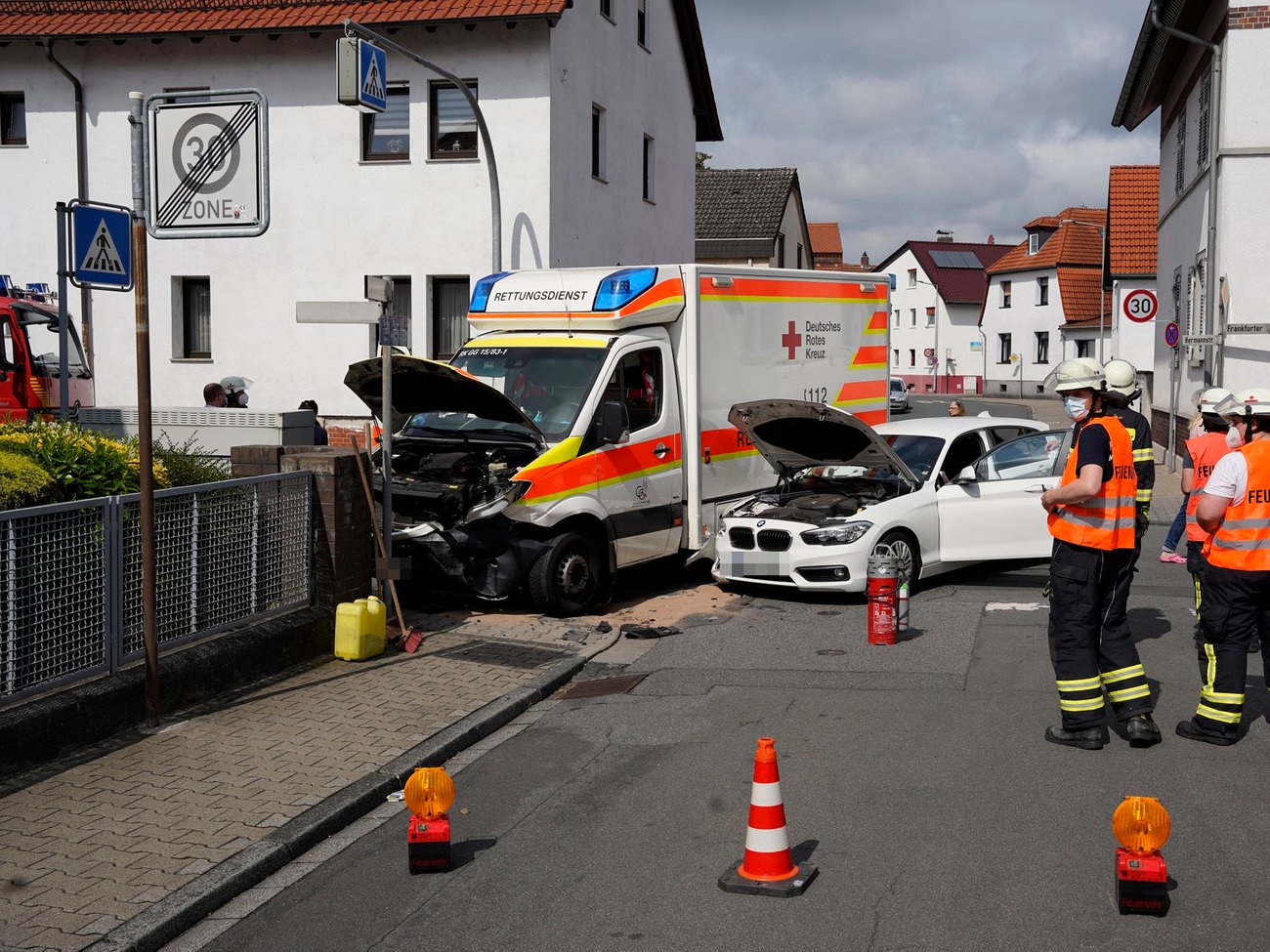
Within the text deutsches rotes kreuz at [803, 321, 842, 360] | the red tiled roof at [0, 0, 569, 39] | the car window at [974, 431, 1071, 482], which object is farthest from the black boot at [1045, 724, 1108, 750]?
the red tiled roof at [0, 0, 569, 39]

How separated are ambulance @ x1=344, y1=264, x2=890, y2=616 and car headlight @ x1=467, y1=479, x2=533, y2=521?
0.04 feet

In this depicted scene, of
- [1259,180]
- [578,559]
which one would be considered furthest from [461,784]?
[1259,180]

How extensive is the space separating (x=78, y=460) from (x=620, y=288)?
5.25 meters

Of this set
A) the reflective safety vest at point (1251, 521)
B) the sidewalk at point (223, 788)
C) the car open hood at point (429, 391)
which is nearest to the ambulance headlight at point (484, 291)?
the car open hood at point (429, 391)

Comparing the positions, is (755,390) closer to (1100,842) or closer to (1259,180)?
(1100,842)

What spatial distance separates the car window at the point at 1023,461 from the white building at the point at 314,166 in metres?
10.3

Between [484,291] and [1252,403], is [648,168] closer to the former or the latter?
[484,291]

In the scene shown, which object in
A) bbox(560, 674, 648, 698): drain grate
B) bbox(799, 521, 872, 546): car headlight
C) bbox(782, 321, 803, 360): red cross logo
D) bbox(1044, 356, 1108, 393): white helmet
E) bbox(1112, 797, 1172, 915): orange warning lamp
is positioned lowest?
bbox(560, 674, 648, 698): drain grate

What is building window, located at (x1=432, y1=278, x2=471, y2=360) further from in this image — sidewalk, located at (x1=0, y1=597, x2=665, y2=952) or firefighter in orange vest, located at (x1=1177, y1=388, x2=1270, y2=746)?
firefighter in orange vest, located at (x1=1177, y1=388, x2=1270, y2=746)

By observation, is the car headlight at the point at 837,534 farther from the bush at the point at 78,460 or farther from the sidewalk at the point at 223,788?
the bush at the point at 78,460

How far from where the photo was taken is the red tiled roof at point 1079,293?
219ft

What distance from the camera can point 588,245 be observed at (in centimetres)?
2275

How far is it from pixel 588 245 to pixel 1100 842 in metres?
18.3

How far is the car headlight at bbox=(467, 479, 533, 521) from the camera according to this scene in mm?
10117
